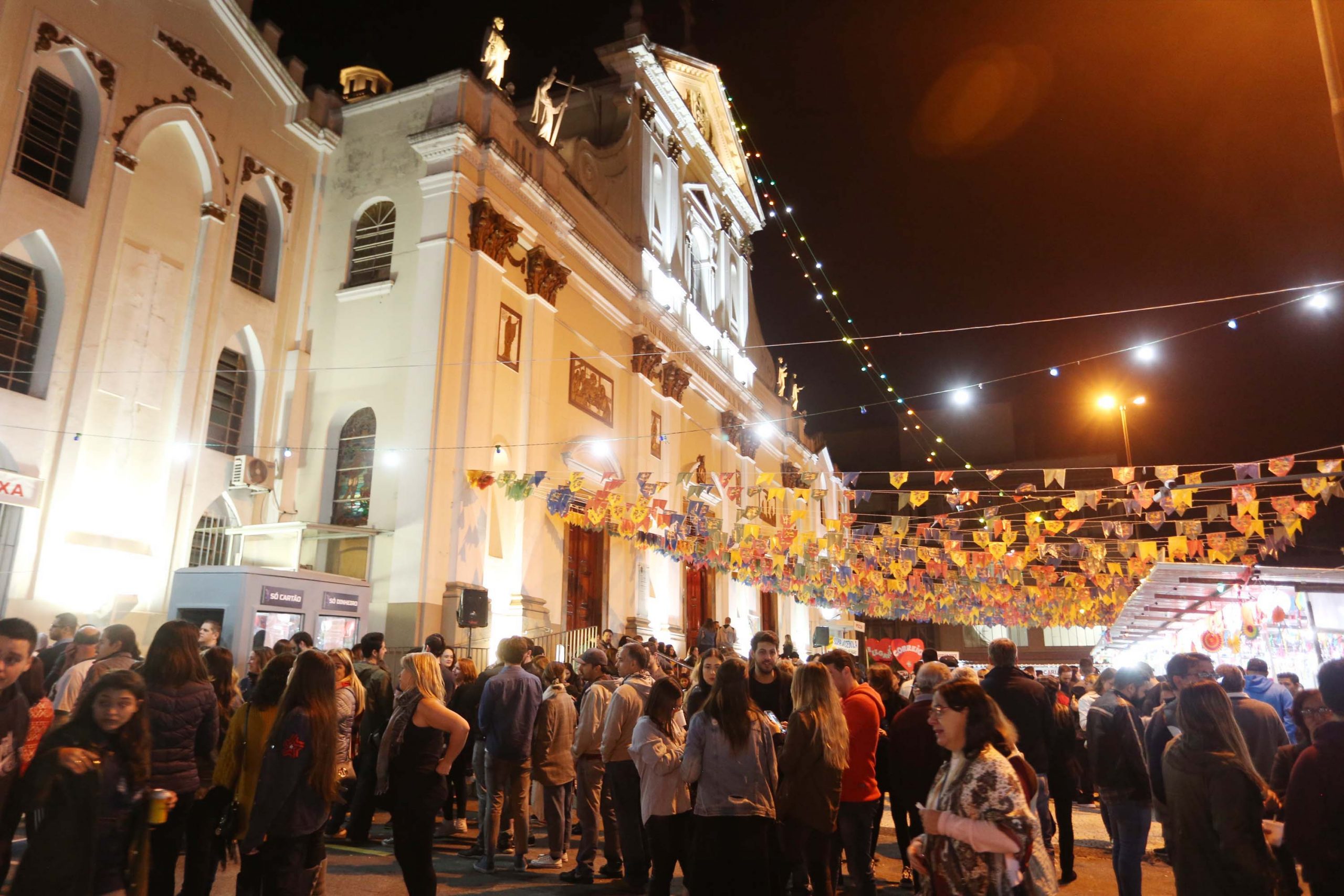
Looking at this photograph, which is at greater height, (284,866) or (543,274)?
(543,274)

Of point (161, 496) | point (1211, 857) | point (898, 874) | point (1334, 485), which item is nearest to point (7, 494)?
point (161, 496)

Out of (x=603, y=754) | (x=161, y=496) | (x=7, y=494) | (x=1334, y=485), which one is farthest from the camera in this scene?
(x=161, y=496)

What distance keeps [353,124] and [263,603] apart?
36.8ft

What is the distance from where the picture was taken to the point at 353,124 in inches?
741

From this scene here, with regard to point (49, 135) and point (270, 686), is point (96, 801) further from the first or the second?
point (49, 135)

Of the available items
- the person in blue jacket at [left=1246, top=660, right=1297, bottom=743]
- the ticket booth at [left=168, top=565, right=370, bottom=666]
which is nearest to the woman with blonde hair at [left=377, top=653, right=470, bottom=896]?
the ticket booth at [left=168, top=565, right=370, bottom=666]

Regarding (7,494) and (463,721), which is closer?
(463,721)

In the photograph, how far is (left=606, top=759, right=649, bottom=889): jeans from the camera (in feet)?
21.9

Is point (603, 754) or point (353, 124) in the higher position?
point (353, 124)

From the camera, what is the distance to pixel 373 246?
709 inches

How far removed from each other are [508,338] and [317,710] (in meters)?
14.0

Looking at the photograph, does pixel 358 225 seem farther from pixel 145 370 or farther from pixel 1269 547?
pixel 1269 547

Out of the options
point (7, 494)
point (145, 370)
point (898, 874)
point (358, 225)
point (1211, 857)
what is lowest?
point (898, 874)

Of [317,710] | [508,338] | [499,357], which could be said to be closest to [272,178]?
[508,338]
